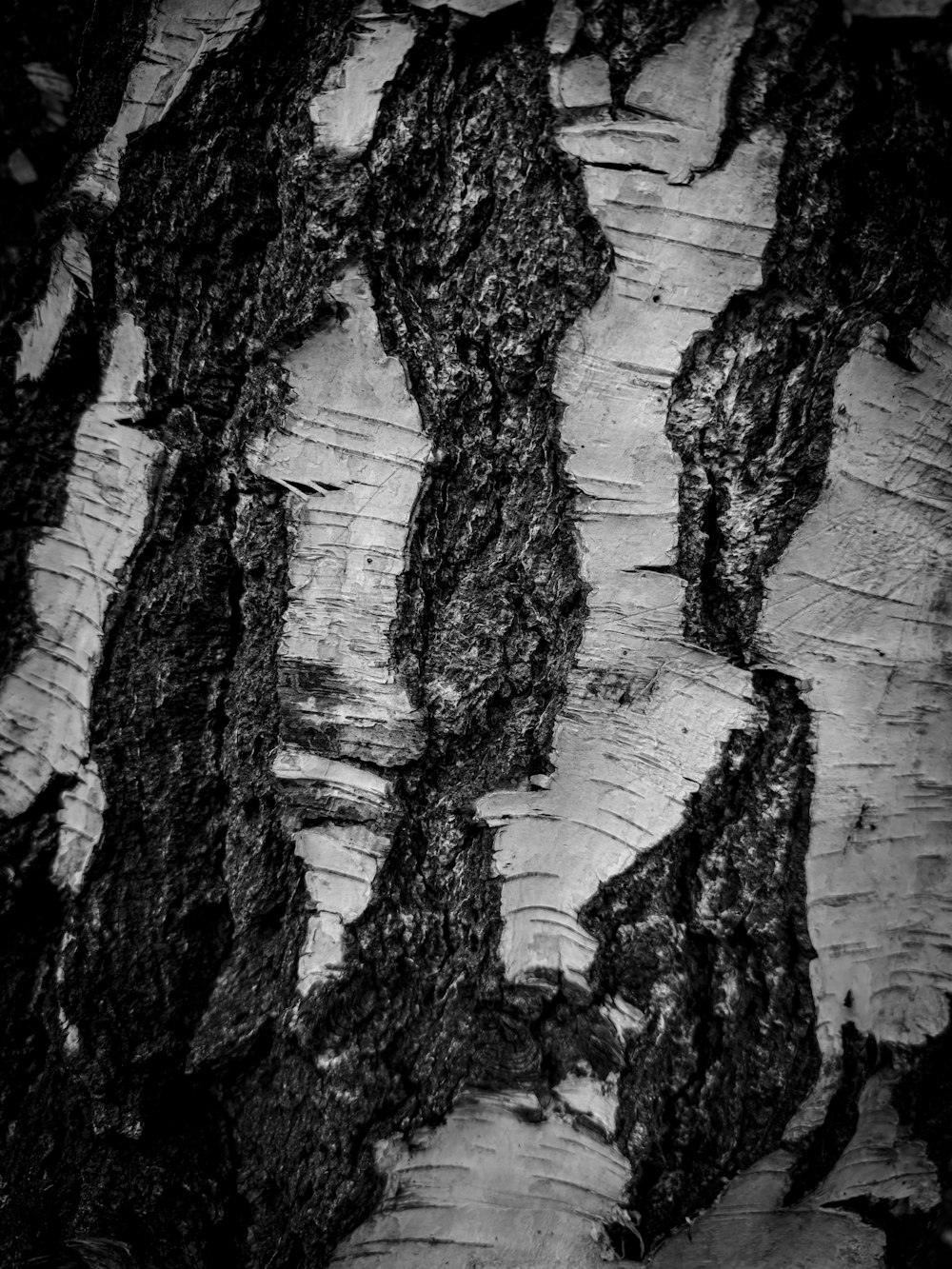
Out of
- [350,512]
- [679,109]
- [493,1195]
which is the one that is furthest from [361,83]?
[493,1195]

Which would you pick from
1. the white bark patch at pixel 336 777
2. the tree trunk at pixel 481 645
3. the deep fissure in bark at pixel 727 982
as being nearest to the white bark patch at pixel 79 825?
the tree trunk at pixel 481 645

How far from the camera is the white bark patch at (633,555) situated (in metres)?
0.69

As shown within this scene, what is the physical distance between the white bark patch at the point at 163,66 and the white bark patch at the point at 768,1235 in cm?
124

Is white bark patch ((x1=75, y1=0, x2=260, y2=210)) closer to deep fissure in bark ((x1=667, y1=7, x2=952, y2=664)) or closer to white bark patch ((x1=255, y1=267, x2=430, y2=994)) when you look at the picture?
white bark patch ((x1=255, y1=267, x2=430, y2=994))

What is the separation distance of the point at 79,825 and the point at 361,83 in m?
0.81

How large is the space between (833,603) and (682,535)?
167 millimetres

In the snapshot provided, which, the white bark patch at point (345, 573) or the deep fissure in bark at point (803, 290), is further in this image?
the white bark patch at point (345, 573)

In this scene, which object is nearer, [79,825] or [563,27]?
[563,27]

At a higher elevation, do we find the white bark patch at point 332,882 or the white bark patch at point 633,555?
the white bark patch at point 633,555

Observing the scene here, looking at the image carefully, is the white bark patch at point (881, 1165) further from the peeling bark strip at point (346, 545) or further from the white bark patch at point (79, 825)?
the white bark patch at point (79, 825)

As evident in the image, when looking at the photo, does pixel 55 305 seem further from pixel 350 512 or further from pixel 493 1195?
pixel 493 1195

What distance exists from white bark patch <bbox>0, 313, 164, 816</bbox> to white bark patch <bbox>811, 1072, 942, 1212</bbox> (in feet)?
3.05

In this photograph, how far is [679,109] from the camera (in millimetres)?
676

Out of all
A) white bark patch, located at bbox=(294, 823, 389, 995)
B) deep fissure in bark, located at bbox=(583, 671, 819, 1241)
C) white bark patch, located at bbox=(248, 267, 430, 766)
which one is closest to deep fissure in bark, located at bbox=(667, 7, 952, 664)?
deep fissure in bark, located at bbox=(583, 671, 819, 1241)
